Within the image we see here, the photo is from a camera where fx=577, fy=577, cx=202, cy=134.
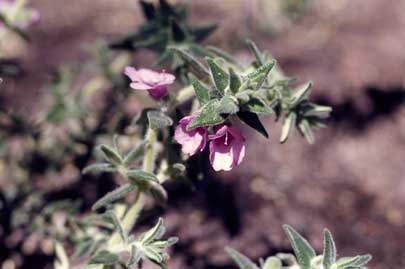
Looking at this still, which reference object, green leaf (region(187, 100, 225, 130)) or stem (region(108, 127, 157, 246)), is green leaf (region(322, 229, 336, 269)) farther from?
stem (region(108, 127, 157, 246))

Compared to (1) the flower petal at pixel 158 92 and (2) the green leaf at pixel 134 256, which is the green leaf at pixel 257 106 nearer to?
(1) the flower petal at pixel 158 92

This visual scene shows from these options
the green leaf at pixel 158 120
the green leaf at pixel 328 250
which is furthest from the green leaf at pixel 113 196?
the green leaf at pixel 328 250

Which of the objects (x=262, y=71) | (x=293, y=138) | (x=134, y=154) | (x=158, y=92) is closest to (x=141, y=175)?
(x=134, y=154)

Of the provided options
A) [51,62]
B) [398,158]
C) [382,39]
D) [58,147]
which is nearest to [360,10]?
[382,39]

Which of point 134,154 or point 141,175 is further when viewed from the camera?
point 134,154

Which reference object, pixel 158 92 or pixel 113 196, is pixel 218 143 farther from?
pixel 113 196

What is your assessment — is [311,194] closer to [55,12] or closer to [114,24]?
[114,24]
